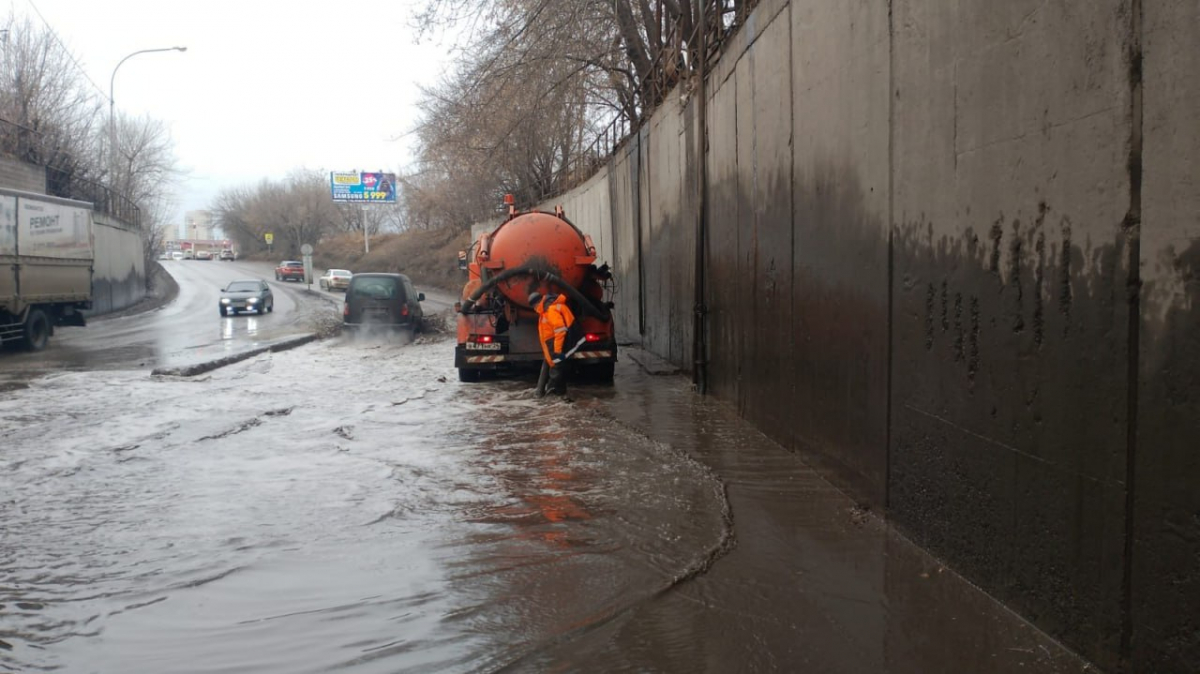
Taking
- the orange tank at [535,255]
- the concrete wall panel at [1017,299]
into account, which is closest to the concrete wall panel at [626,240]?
the orange tank at [535,255]

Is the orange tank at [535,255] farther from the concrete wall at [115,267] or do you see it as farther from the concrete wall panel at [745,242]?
the concrete wall at [115,267]

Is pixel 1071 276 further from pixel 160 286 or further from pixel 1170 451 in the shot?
pixel 160 286

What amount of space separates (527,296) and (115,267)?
29.4m

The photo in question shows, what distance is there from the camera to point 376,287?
76.5 ft

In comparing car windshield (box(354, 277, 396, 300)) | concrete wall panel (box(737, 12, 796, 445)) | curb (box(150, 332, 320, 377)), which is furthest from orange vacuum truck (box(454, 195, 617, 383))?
car windshield (box(354, 277, 396, 300))

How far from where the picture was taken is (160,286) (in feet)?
163

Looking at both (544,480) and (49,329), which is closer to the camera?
(544,480)

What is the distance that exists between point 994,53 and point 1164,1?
3.81 ft

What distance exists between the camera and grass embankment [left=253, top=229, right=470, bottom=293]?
5845cm

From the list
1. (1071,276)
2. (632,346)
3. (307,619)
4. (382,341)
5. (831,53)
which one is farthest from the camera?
(382,341)

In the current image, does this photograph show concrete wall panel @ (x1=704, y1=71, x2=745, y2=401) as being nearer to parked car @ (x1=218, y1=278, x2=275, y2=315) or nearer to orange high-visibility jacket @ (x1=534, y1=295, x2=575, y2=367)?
orange high-visibility jacket @ (x1=534, y1=295, x2=575, y2=367)

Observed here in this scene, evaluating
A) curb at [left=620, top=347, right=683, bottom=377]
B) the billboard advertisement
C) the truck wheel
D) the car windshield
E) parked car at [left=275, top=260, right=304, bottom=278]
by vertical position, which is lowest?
curb at [left=620, top=347, right=683, bottom=377]

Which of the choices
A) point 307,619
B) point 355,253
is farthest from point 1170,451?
point 355,253

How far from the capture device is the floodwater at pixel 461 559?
13.3 feet
